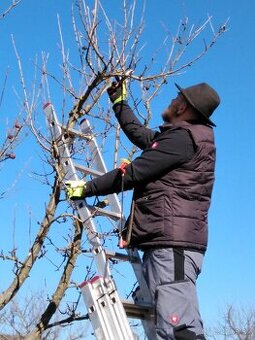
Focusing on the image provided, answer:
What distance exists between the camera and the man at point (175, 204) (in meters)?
2.83

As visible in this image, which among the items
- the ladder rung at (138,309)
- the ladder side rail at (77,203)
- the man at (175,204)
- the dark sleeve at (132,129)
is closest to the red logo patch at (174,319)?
the man at (175,204)

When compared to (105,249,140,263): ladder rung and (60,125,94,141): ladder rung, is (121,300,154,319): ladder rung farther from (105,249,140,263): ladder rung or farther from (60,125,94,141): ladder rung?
(60,125,94,141): ladder rung

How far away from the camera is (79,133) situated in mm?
4324

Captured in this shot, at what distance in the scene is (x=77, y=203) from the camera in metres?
3.63

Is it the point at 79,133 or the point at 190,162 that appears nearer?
the point at 190,162

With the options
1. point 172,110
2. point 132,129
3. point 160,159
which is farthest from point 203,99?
point 132,129

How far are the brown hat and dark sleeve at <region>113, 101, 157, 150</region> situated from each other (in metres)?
0.51

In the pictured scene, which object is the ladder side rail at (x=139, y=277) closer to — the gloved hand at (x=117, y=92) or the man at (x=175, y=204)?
the man at (x=175, y=204)

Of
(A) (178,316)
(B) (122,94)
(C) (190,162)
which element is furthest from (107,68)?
(A) (178,316)

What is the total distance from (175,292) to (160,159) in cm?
71

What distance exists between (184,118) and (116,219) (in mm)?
920

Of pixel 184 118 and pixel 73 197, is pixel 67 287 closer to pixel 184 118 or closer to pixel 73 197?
pixel 73 197

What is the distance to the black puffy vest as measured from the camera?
116 inches

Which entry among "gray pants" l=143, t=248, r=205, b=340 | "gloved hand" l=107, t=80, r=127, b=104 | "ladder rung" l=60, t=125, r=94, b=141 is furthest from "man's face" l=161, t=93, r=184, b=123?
"ladder rung" l=60, t=125, r=94, b=141
